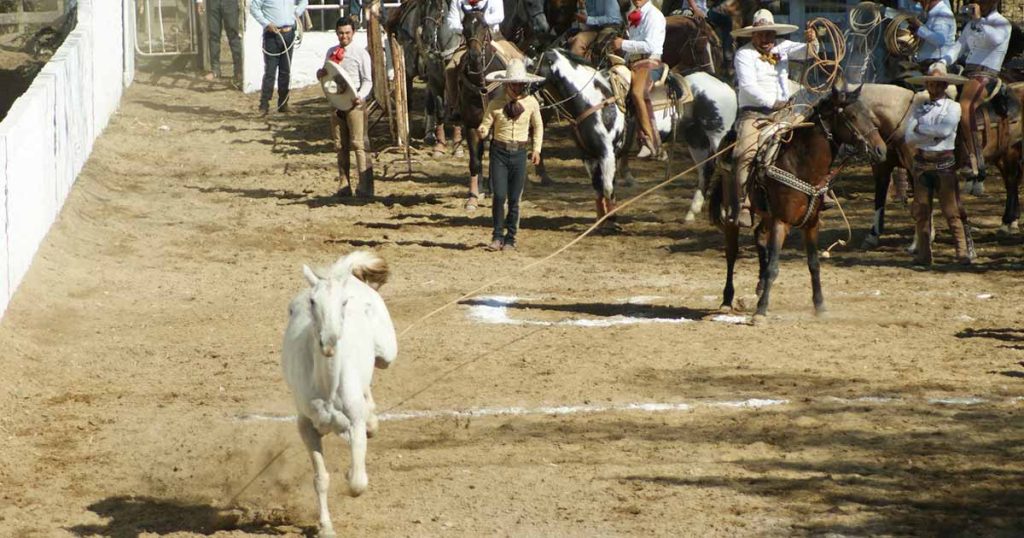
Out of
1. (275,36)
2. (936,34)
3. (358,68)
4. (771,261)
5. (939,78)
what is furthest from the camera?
(275,36)

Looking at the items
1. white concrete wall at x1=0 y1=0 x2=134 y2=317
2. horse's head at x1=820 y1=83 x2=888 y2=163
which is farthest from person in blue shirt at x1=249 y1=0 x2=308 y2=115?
horse's head at x1=820 y1=83 x2=888 y2=163

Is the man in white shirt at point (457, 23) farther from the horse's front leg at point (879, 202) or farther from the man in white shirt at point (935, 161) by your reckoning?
the man in white shirt at point (935, 161)

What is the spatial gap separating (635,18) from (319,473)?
10.7 metres

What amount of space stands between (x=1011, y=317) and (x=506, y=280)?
491 centimetres

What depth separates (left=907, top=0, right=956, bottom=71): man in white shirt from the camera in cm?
1795

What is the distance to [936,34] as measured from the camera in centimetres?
1797

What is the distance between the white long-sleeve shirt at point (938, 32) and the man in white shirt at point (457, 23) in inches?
211

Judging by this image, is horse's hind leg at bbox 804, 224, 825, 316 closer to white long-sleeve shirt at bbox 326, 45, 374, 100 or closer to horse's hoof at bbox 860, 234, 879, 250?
horse's hoof at bbox 860, 234, 879, 250

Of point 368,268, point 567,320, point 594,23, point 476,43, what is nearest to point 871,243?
point 567,320

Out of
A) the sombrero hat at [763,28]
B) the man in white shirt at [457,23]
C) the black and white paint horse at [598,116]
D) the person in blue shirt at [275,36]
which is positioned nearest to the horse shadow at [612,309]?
the sombrero hat at [763,28]

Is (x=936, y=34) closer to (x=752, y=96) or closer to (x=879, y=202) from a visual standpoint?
(x=879, y=202)

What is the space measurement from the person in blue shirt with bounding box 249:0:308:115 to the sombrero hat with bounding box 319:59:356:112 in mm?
7759

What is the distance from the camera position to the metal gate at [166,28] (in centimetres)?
3184

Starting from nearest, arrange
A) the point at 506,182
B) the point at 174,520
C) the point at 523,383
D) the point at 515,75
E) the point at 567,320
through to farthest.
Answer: the point at 174,520 → the point at 523,383 → the point at 567,320 → the point at 515,75 → the point at 506,182
